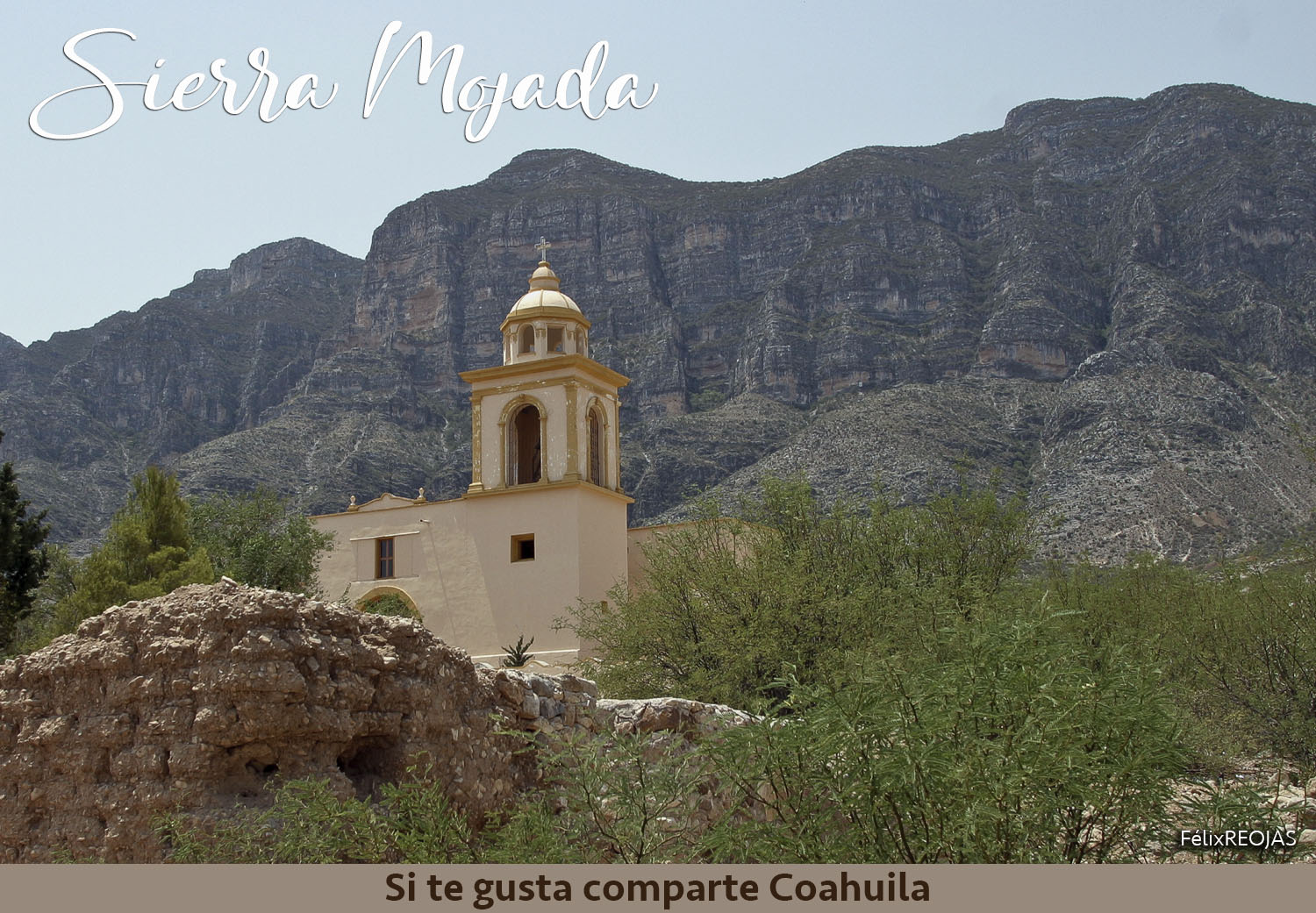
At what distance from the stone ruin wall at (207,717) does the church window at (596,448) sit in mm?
21997

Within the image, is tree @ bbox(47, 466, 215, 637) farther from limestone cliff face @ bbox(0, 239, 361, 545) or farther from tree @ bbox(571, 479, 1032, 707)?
limestone cliff face @ bbox(0, 239, 361, 545)

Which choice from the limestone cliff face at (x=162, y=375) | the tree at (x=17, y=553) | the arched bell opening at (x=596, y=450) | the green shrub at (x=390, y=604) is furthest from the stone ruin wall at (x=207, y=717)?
the limestone cliff face at (x=162, y=375)

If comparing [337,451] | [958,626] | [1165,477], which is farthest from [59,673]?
[337,451]

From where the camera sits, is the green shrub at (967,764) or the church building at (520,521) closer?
the green shrub at (967,764)

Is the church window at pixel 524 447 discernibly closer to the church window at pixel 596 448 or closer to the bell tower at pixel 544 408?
the bell tower at pixel 544 408

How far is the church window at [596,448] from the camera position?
29594mm

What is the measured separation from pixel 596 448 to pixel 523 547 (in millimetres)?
2854

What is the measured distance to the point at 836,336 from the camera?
102 m

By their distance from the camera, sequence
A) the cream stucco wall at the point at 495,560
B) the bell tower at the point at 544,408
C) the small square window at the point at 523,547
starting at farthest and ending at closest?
the bell tower at the point at 544,408, the small square window at the point at 523,547, the cream stucco wall at the point at 495,560

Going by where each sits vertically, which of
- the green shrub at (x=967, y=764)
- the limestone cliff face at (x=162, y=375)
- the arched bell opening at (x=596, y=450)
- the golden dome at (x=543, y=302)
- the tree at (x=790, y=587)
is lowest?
the green shrub at (x=967, y=764)

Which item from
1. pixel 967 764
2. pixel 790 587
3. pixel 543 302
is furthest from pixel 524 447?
pixel 967 764

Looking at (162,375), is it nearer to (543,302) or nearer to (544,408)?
(543,302)

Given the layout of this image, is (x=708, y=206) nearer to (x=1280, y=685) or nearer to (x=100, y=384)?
(x=100, y=384)

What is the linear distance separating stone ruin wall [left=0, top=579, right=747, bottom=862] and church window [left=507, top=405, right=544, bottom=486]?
2153 centimetres
